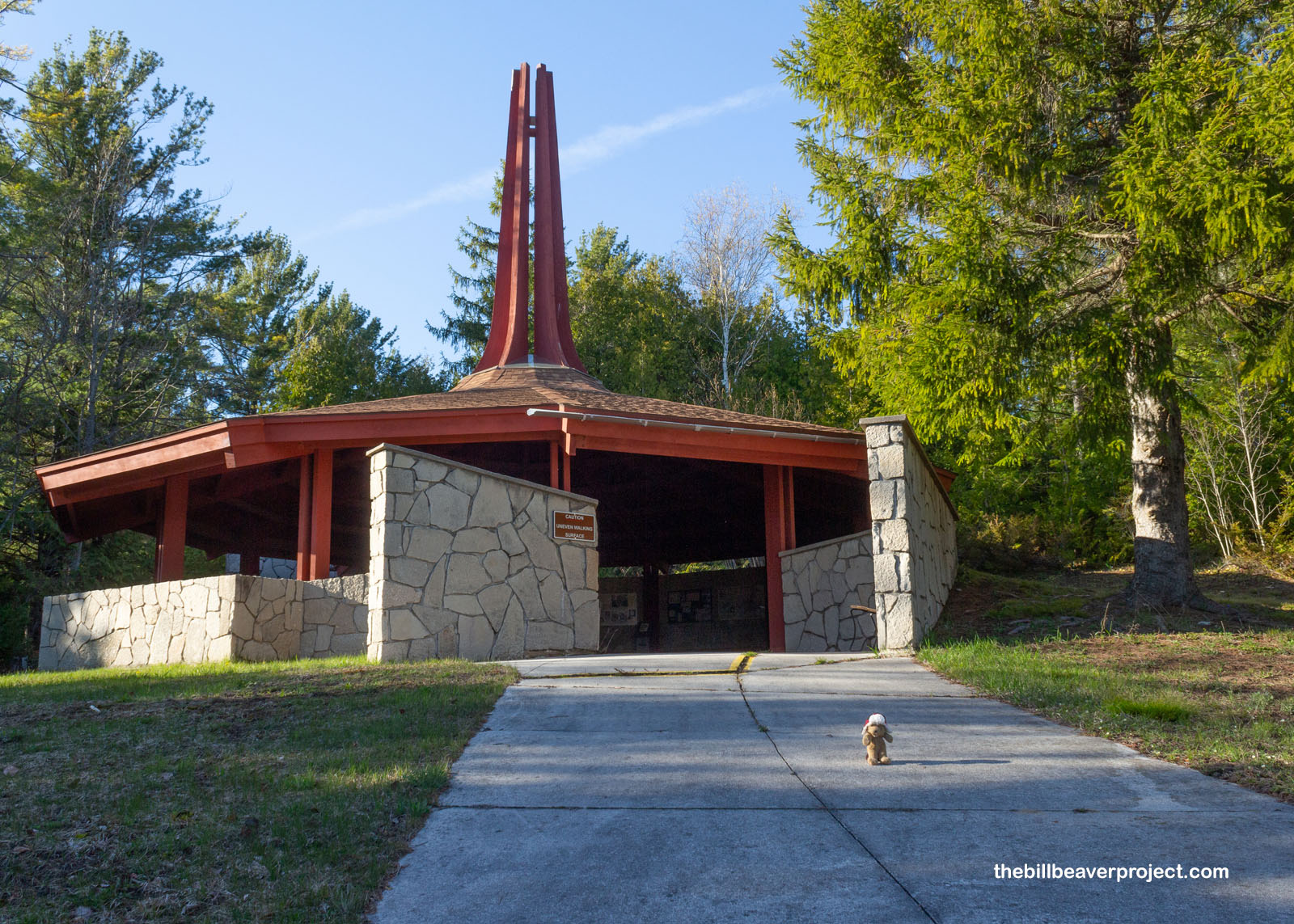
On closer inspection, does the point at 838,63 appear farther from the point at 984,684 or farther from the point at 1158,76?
the point at 984,684

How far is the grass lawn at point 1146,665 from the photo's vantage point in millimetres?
5371

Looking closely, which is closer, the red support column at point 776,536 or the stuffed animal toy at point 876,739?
the stuffed animal toy at point 876,739

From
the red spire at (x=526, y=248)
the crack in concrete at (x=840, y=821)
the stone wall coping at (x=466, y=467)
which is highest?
the red spire at (x=526, y=248)

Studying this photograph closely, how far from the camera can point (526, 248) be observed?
1833cm

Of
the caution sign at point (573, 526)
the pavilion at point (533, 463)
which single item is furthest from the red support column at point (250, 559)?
the caution sign at point (573, 526)

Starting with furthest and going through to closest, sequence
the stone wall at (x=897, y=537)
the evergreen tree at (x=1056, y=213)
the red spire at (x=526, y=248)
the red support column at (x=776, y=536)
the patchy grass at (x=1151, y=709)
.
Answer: the red spire at (x=526, y=248) → the red support column at (x=776, y=536) → the evergreen tree at (x=1056, y=213) → the stone wall at (x=897, y=537) → the patchy grass at (x=1151, y=709)

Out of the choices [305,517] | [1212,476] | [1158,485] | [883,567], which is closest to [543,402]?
[305,517]

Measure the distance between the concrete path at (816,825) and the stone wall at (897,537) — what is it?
351 cm

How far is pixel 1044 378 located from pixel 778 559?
13.8ft

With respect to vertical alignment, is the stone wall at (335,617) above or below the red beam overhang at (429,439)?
below

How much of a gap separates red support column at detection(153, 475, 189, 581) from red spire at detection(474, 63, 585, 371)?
5681 millimetres

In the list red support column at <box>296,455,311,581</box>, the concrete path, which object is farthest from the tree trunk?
red support column at <box>296,455,311,581</box>

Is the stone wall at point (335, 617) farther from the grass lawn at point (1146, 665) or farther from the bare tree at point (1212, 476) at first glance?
the bare tree at point (1212, 476)

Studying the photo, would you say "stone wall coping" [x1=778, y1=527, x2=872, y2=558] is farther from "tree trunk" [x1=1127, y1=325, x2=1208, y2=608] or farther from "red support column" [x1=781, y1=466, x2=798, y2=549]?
"tree trunk" [x1=1127, y1=325, x2=1208, y2=608]
